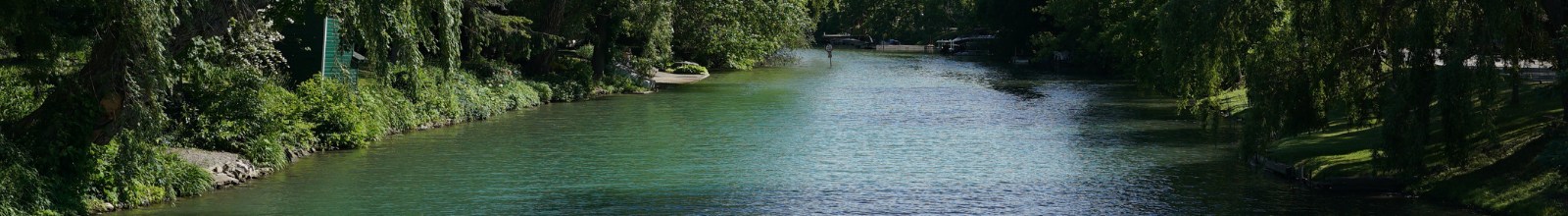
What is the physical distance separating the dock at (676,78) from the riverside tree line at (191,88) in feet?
44.7

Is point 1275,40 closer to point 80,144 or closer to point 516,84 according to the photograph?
point 80,144

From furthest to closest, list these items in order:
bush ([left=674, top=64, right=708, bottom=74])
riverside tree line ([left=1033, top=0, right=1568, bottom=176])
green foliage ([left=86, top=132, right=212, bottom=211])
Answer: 1. bush ([left=674, top=64, right=708, bottom=74])
2. riverside tree line ([left=1033, top=0, right=1568, bottom=176])
3. green foliage ([left=86, top=132, right=212, bottom=211])

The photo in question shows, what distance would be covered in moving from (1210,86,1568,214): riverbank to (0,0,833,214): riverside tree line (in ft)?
42.8

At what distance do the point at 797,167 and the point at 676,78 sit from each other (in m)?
32.8

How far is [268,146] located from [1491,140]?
18.5m

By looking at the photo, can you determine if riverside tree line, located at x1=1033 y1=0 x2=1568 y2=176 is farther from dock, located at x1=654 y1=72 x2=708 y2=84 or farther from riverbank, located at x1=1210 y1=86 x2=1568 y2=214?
dock, located at x1=654 y1=72 x2=708 y2=84

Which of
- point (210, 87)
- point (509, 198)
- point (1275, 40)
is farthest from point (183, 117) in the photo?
point (1275, 40)

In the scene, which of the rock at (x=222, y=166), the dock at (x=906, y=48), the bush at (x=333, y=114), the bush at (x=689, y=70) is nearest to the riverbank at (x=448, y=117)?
the rock at (x=222, y=166)

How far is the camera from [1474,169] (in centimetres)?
2336

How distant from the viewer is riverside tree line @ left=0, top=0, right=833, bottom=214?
1895cm

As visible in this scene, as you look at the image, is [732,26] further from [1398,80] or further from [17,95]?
[1398,80]

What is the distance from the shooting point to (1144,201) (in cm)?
2436

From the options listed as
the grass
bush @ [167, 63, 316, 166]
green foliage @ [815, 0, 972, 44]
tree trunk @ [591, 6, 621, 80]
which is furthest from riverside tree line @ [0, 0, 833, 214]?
green foliage @ [815, 0, 972, 44]

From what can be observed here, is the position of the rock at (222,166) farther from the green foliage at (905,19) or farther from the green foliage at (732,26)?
the green foliage at (905,19)
